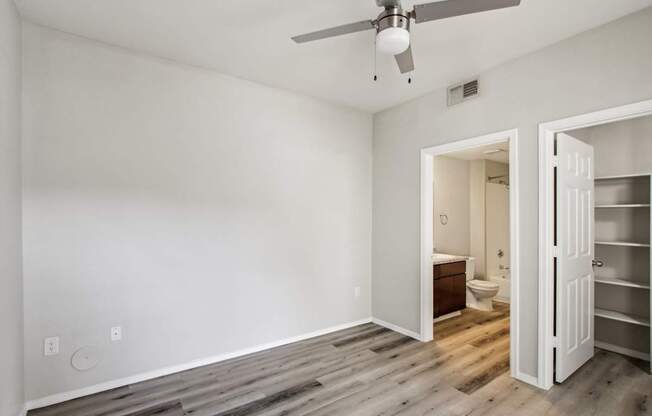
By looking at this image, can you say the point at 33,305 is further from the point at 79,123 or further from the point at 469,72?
the point at 469,72

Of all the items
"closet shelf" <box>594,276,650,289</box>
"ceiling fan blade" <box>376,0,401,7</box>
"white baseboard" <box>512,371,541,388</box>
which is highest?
"ceiling fan blade" <box>376,0,401,7</box>

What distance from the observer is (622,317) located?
3.13 m

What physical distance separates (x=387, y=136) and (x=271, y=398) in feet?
10.3

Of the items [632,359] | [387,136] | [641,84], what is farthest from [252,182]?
[632,359]

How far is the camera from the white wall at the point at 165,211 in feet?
7.77

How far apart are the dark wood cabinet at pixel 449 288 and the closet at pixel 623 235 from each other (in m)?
1.52

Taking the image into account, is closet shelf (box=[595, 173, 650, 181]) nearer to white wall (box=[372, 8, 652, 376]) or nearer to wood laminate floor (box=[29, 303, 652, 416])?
white wall (box=[372, 8, 652, 376])

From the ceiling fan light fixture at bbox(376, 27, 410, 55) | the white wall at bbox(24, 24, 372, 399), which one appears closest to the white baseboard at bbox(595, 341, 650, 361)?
the white wall at bbox(24, 24, 372, 399)

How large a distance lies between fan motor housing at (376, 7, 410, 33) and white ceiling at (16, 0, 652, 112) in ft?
1.32

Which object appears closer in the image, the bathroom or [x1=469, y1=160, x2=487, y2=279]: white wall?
the bathroom

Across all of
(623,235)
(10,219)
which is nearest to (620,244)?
(623,235)

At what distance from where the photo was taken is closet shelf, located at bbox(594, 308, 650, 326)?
301 cm

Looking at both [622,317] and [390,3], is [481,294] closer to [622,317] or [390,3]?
[622,317]

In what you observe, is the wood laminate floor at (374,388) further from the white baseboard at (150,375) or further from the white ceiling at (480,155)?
the white ceiling at (480,155)
